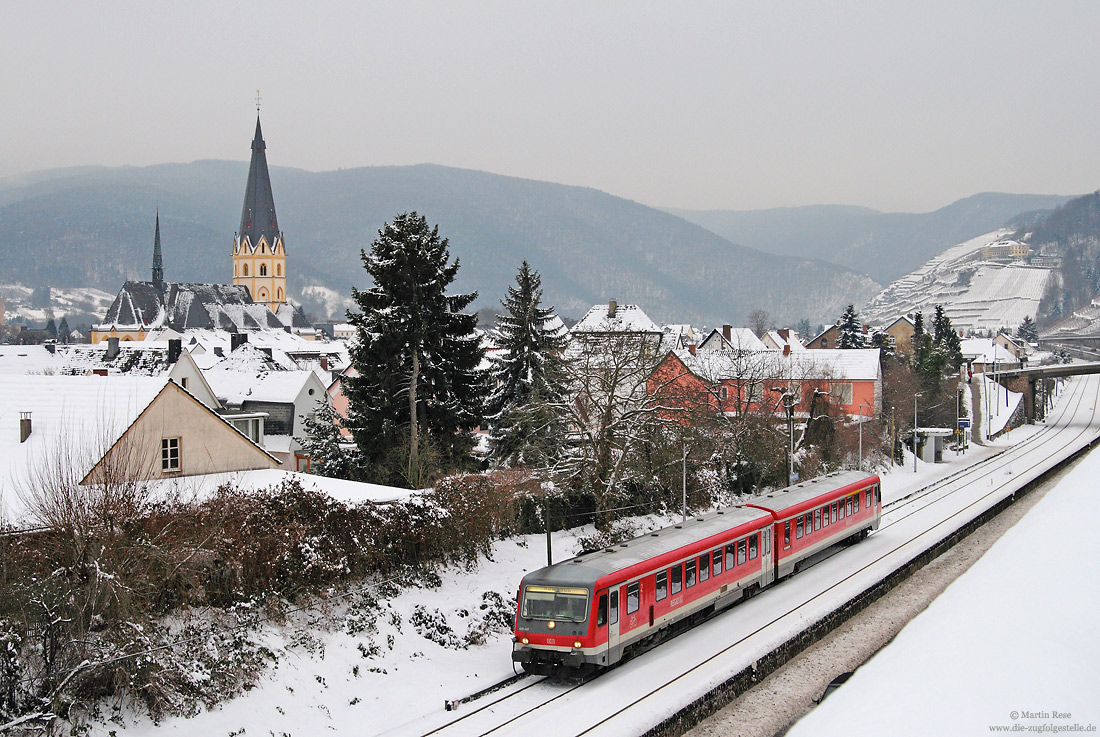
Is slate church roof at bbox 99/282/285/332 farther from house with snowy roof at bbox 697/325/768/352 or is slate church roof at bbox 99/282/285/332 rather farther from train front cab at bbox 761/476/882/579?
train front cab at bbox 761/476/882/579

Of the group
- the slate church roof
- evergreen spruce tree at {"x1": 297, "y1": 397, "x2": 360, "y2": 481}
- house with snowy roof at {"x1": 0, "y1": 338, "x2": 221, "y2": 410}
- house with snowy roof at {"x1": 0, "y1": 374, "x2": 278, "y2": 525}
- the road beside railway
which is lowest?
the road beside railway

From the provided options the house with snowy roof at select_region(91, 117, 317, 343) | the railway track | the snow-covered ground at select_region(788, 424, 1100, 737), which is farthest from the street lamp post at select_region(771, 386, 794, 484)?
the house with snowy roof at select_region(91, 117, 317, 343)

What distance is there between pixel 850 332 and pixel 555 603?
94.1 meters

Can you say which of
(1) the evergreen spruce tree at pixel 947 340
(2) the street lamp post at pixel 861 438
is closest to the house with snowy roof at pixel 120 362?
(2) the street lamp post at pixel 861 438

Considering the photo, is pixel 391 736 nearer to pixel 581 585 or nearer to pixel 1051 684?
pixel 581 585

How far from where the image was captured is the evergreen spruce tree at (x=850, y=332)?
10588 centimetres

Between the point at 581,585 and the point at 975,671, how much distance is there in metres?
7.78

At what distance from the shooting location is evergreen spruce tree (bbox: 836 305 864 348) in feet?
347

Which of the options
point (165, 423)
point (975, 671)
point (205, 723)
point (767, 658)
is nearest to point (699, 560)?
point (767, 658)

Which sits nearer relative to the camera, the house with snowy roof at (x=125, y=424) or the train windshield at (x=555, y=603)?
the train windshield at (x=555, y=603)

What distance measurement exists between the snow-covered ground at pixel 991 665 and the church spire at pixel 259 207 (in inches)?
6422

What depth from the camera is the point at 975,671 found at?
16.9m

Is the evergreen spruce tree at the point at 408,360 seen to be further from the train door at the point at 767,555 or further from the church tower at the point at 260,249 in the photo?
the church tower at the point at 260,249

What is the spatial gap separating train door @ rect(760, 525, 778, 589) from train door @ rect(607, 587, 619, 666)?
8682mm
